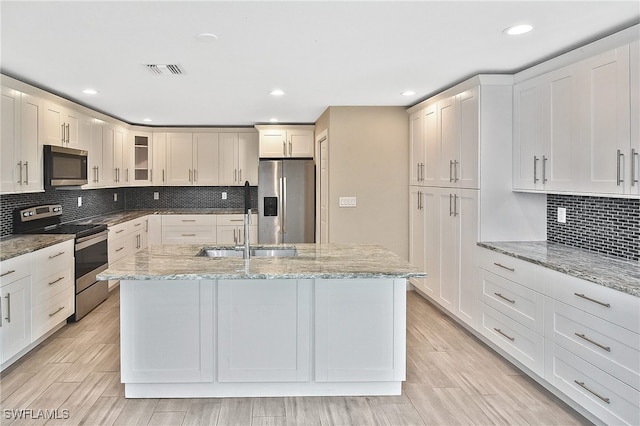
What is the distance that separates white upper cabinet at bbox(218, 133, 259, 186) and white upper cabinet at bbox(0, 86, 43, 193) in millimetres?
3179

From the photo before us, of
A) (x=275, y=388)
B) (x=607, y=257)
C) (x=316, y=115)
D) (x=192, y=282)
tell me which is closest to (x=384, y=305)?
(x=275, y=388)

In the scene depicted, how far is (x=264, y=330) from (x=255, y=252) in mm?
788

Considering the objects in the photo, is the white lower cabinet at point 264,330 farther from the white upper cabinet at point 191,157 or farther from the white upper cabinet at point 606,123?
the white upper cabinet at point 191,157

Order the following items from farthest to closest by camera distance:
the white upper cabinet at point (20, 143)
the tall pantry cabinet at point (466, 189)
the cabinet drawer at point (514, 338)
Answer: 1. the tall pantry cabinet at point (466, 189)
2. the white upper cabinet at point (20, 143)
3. the cabinet drawer at point (514, 338)

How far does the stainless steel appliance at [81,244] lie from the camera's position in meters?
4.43

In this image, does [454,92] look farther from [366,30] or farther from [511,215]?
[366,30]

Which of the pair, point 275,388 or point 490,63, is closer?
point 275,388

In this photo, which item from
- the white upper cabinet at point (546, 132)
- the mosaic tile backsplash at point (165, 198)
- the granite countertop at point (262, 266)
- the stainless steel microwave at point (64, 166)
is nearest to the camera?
the granite countertop at point (262, 266)

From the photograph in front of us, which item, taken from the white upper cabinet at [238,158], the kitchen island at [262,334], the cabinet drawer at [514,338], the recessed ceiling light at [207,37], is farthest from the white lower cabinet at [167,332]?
the white upper cabinet at [238,158]

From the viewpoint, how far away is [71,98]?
192 inches

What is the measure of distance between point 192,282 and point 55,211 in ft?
9.95

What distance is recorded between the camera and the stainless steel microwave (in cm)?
426

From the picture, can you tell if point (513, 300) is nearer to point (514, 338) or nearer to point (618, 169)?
point (514, 338)

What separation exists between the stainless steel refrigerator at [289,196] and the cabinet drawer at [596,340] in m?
4.06
